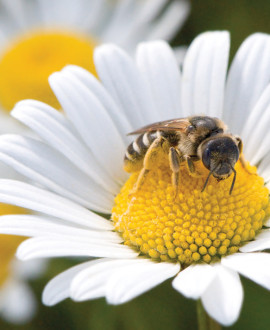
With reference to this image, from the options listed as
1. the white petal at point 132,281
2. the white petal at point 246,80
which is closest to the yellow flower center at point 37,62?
the white petal at point 246,80

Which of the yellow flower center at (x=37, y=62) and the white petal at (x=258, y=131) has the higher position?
the yellow flower center at (x=37, y=62)

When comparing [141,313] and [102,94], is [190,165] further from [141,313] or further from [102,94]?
[141,313]

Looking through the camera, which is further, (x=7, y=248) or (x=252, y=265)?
(x=7, y=248)

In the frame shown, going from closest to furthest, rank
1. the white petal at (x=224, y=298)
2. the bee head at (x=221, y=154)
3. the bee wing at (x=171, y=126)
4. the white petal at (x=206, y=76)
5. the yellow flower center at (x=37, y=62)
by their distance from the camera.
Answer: the white petal at (x=224, y=298) → the bee head at (x=221, y=154) → the bee wing at (x=171, y=126) → the white petal at (x=206, y=76) → the yellow flower center at (x=37, y=62)

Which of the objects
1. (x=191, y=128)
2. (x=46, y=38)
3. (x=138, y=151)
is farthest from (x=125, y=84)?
(x=46, y=38)

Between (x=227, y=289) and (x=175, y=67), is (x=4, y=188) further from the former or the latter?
(x=175, y=67)

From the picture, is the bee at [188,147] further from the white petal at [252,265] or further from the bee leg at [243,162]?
the white petal at [252,265]

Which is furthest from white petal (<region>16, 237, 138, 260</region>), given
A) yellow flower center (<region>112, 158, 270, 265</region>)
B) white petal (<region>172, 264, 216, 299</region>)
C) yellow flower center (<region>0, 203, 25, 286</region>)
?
yellow flower center (<region>0, 203, 25, 286</region>)

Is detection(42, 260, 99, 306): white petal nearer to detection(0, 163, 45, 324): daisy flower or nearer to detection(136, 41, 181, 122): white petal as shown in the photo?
detection(136, 41, 181, 122): white petal
